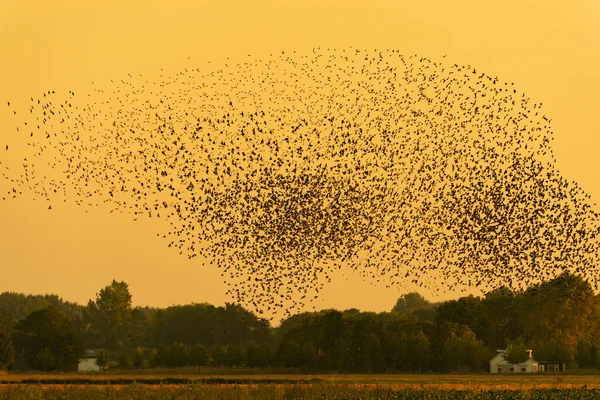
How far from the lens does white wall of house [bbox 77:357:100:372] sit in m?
153

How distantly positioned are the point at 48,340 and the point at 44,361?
4.88 meters

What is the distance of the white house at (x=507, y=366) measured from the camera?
153 m

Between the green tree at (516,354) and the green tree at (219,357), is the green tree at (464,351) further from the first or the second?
the green tree at (219,357)

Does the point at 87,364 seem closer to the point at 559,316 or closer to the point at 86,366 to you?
the point at 86,366

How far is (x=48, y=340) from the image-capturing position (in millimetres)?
151500

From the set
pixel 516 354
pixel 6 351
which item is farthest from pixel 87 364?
pixel 516 354

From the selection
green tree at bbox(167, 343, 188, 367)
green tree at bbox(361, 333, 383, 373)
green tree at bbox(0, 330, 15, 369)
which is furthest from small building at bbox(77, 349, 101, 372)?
green tree at bbox(361, 333, 383, 373)

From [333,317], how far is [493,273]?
282ft

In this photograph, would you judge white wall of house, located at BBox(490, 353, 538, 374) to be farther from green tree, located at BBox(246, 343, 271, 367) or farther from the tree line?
green tree, located at BBox(246, 343, 271, 367)

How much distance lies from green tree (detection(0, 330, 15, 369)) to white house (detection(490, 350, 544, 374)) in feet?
221

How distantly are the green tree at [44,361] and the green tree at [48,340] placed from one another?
4.98ft

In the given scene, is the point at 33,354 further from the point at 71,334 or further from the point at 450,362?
the point at 450,362

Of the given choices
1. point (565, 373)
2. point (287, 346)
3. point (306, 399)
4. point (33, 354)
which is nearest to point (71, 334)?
point (33, 354)

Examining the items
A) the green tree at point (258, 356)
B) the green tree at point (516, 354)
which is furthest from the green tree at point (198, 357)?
the green tree at point (516, 354)
